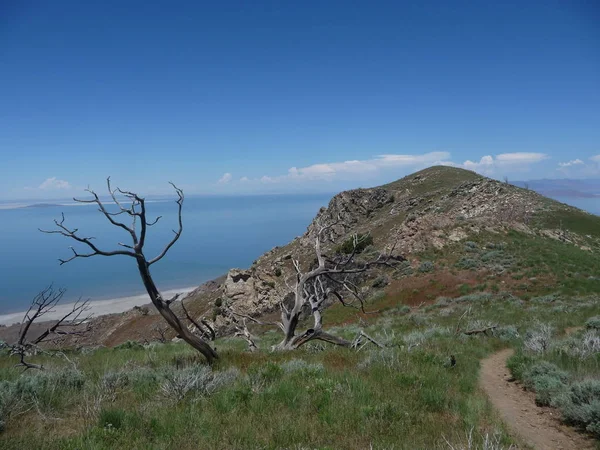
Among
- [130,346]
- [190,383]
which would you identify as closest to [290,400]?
[190,383]

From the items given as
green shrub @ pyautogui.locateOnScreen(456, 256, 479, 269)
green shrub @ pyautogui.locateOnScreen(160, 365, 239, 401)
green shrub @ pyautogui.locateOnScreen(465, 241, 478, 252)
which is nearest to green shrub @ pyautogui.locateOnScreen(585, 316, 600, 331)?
green shrub @ pyautogui.locateOnScreen(160, 365, 239, 401)

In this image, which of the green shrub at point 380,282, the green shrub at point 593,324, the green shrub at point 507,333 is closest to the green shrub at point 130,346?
the green shrub at point 507,333

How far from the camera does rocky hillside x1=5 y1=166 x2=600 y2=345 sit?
79.7ft

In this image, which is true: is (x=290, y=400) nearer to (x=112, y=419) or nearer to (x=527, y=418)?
(x=112, y=419)

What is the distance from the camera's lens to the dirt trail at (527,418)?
14.8ft

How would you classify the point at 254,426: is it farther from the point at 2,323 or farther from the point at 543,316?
the point at 2,323

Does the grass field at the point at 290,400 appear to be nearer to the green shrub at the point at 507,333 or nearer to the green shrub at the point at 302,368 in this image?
the green shrub at the point at 302,368

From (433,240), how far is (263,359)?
1054 inches

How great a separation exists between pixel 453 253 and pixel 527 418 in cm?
2491

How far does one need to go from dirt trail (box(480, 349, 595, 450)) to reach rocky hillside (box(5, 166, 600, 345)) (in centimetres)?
646

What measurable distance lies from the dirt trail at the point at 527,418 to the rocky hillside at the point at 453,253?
6456 mm

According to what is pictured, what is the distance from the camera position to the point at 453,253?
28.5m

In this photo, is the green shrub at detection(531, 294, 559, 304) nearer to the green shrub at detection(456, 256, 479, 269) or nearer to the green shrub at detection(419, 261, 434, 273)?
the green shrub at detection(456, 256, 479, 269)

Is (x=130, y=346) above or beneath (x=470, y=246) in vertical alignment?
beneath
